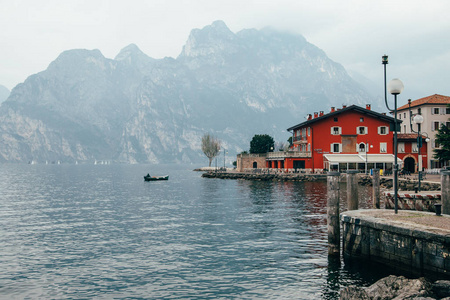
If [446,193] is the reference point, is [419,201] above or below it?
below

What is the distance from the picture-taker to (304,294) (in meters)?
15.2

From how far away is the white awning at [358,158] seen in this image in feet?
263

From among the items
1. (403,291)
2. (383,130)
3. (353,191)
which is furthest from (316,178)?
(403,291)

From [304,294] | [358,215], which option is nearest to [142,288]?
[304,294]

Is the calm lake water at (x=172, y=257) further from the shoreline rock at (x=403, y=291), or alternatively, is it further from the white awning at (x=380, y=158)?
the white awning at (x=380, y=158)

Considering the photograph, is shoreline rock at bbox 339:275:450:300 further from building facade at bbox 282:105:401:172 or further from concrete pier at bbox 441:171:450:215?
building facade at bbox 282:105:401:172

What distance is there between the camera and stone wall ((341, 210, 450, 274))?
46.2 feet

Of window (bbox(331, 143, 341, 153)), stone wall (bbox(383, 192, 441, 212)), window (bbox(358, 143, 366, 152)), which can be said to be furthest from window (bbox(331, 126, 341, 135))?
stone wall (bbox(383, 192, 441, 212))

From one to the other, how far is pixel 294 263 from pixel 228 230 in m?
9.96

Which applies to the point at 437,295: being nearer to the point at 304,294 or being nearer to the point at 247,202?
the point at 304,294

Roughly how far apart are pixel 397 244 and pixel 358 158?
68.5 m

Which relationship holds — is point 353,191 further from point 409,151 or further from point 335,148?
point 409,151

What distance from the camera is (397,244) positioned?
1567 cm

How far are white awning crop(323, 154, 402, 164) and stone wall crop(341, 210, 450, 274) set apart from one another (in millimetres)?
63512
